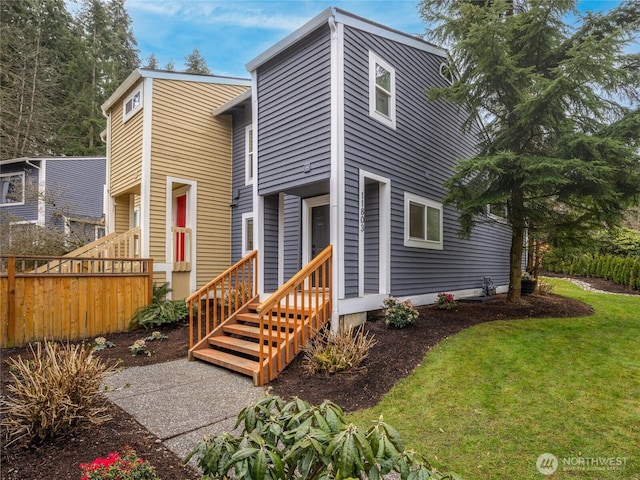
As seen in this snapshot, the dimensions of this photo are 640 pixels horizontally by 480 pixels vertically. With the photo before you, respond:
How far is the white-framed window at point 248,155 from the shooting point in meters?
9.95

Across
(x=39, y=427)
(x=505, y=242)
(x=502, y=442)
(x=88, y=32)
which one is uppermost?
(x=88, y=32)

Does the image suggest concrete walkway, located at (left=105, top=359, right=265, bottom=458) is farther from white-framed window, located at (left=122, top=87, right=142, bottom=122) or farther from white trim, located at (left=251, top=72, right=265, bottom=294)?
white-framed window, located at (left=122, top=87, right=142, bottom=122)

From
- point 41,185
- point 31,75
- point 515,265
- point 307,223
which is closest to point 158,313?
point 307,223

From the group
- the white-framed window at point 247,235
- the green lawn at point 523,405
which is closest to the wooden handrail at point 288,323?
the green lawn at point 523,405

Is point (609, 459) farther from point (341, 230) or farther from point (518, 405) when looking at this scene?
point (341, 230)

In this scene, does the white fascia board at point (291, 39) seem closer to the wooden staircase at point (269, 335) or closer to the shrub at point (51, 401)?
the wooden staircase at point (269, 335)

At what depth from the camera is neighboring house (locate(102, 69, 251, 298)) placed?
909 centimetres

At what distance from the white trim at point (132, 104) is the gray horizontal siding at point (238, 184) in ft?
8.14

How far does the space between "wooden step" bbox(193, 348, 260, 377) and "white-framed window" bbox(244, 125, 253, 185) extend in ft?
18.0

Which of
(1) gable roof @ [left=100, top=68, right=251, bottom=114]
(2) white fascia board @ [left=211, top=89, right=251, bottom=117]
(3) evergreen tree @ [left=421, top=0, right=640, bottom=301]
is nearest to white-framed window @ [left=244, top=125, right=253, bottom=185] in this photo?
(2) white fascia board @ [left=211, top=89, right=251, bottom=117]

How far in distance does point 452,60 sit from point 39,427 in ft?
31.4

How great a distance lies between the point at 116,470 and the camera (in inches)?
83.2

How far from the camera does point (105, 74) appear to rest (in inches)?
A: 861

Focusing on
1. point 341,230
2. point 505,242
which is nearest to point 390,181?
point 341,230
